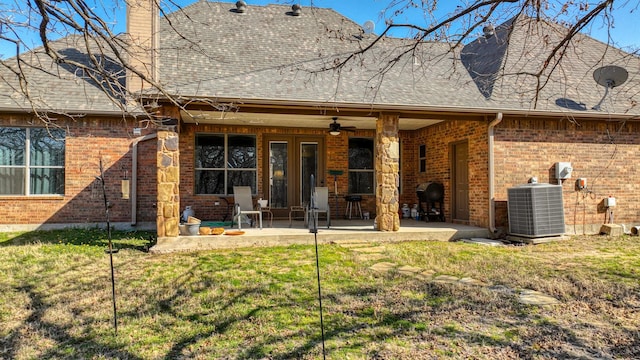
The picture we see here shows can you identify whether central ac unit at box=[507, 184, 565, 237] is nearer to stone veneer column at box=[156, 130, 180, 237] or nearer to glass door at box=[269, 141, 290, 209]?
glass door at box=[269, 141, 290, 209]

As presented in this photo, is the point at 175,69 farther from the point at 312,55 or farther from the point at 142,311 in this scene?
the point at 142,311

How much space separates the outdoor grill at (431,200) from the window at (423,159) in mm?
852

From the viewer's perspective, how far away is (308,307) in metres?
4.11

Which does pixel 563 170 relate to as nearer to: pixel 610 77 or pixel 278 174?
pixel 610 77

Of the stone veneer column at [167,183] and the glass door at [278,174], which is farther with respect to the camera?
the glass door at [278,174]

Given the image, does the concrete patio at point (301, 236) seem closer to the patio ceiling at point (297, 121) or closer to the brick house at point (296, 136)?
the brick house at point (296, 136)

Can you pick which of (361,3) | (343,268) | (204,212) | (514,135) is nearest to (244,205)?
(204,212)

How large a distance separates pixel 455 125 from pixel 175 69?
23.5ft

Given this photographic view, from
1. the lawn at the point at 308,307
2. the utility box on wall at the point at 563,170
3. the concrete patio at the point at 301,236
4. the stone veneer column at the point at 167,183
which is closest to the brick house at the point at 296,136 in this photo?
the stone veneer column at the point at 167,183

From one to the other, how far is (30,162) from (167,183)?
4.56 meters

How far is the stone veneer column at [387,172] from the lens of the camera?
841cm

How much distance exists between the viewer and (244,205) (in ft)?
30.0

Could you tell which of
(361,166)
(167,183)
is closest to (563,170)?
(361,166)

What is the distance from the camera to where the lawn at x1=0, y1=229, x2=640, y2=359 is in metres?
3.18
